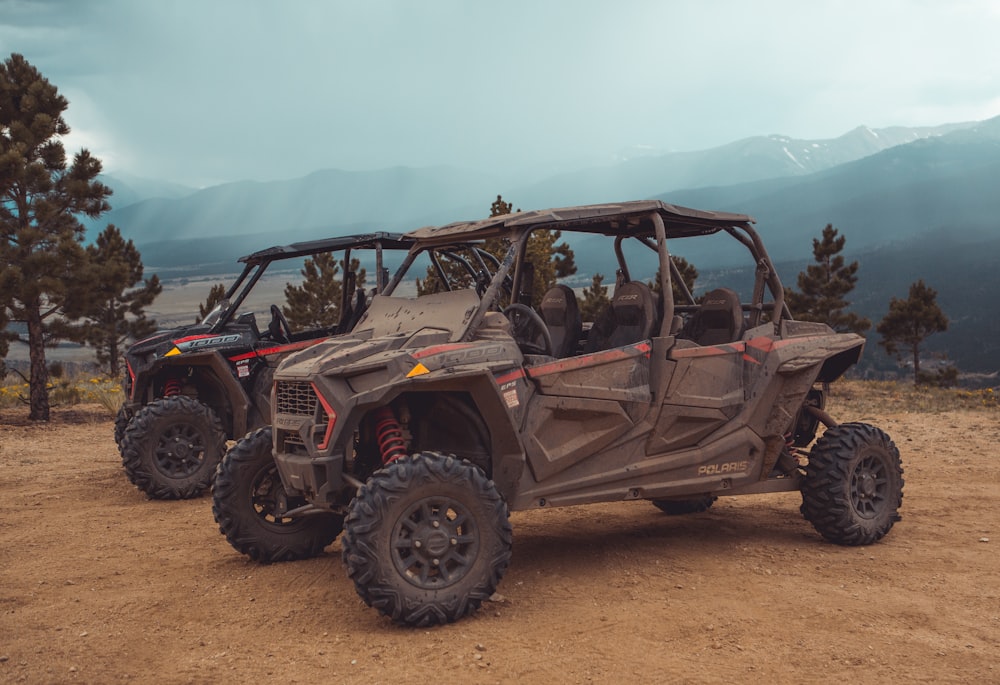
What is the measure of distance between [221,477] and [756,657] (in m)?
3.91

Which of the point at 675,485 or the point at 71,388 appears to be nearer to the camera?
the point at 675,485

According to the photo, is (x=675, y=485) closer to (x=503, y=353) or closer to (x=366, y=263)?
(x=503, y=353)

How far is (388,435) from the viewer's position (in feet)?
19.5

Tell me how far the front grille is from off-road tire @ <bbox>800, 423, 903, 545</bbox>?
4002 millimetres

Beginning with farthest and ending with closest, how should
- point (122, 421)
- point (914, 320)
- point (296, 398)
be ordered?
point (914, 320) < point (122, 421) < point (296, 398)

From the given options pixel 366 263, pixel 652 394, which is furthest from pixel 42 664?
pixel 366 263

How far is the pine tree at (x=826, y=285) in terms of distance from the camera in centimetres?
3269

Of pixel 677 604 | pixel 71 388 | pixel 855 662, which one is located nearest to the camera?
pixel 855 662

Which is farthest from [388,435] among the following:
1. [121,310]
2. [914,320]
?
[914,320]

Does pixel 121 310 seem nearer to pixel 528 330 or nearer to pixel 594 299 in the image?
pixel 594 299

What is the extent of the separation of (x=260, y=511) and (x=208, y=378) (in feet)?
13.5

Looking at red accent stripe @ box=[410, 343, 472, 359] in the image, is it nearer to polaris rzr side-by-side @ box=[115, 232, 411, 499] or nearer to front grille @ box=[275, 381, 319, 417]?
front grille @ box=[275, 381, 319, 417]

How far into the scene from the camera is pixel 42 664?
4.89 metres

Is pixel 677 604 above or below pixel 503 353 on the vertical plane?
below
